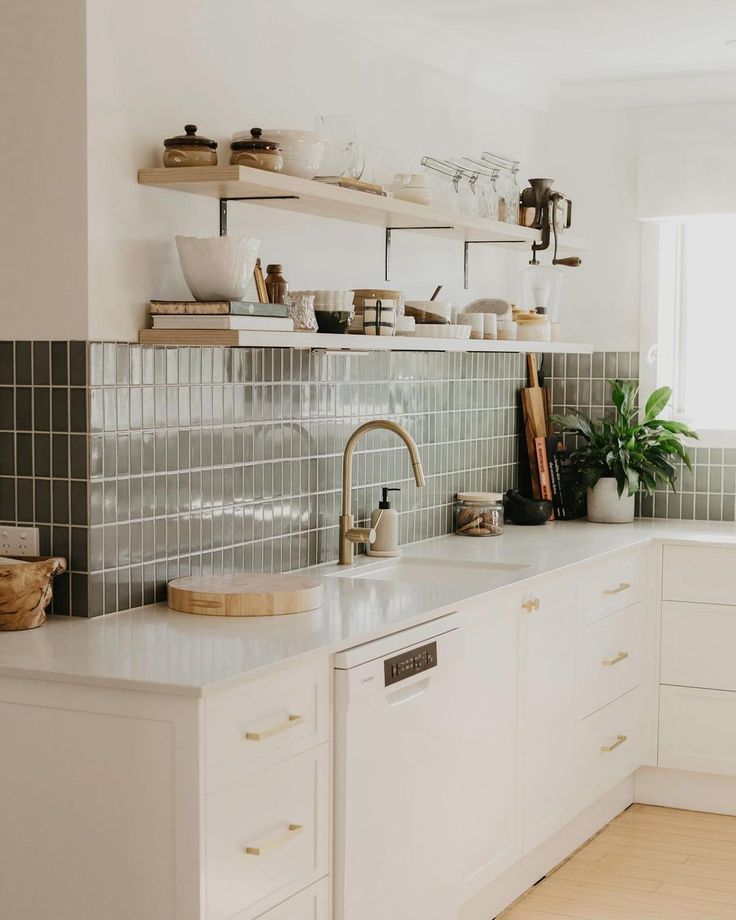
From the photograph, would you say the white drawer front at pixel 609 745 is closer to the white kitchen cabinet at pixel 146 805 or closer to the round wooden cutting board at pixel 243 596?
the round wooden cutting board at pixel 243 596

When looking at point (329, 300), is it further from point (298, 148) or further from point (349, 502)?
point (349, 502)

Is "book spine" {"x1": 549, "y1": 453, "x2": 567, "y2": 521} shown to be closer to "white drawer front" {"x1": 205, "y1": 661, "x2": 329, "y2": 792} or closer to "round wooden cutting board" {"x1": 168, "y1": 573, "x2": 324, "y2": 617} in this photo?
"round wooden cutting board" {"x1": 168, "y1": 573, "x2": 324, "y2": 617}

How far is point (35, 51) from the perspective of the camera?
281cm

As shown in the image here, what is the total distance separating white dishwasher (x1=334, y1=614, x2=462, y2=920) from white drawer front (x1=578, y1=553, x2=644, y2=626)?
892mm

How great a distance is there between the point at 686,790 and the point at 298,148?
8.79 ft

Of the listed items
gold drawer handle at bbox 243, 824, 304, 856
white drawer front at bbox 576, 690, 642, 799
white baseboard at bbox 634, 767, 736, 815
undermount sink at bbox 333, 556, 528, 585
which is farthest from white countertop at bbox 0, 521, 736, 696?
white baseboard at bbox 634, 767, 736, 815

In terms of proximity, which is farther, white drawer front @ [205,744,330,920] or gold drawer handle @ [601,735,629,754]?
gold drawer handle @ [601,735,629,754]

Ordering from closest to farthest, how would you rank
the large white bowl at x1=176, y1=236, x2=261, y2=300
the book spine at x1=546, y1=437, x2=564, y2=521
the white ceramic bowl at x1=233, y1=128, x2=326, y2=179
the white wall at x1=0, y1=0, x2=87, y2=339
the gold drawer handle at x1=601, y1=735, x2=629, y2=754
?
the white wall at x1=0, y1=0, x2=87, y2=339 < the large white bowl at x1=176, y1=236, x2=261, y2=300 < the white ceramic bowl at x1=233, y1=128, x2=326, y2=179 < the gold drawer handle at x1=601, y1=735, x2=629, y2=754 < the book spine at x1=546, y1=437, x2=564, y2=521

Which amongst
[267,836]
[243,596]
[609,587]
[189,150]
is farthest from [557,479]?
[267,836]

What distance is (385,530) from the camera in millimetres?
3816

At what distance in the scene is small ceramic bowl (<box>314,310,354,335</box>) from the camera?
A: 3.24m

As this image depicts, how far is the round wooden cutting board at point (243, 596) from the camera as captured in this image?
9.39 ft

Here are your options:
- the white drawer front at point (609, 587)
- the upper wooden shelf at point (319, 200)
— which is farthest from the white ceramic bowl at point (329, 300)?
the white drawer front at point (609, 587)

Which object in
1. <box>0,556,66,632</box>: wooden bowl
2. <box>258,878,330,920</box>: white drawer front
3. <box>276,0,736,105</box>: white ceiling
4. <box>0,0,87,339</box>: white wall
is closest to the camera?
<box>258,878,330,920</box>: white drawer front
